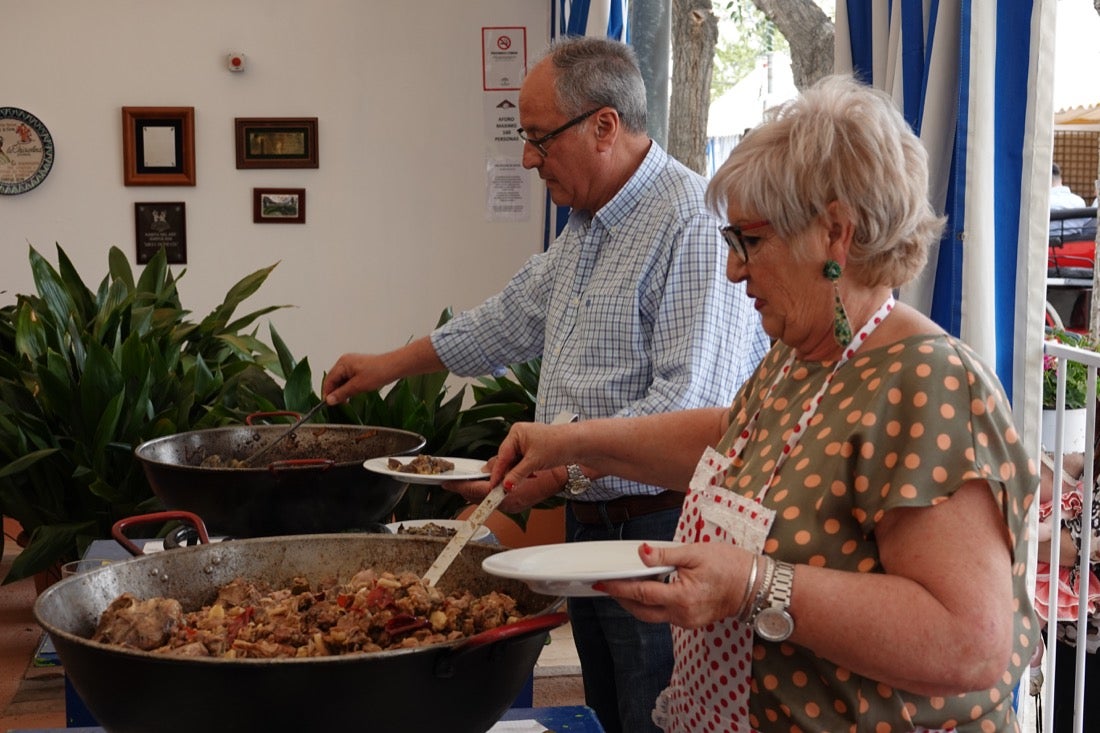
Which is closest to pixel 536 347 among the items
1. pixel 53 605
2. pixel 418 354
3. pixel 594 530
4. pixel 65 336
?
pixel 418 354

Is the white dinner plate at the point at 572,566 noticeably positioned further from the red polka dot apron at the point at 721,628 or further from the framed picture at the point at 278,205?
the framed picture at the point at 278,205

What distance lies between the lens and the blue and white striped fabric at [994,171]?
213 cm

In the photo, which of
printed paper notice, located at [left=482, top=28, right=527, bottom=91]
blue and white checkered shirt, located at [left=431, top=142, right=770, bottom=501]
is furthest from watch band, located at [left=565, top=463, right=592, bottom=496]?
printed paper notice, located at [left=482, top=28, right=527, bottom=91]

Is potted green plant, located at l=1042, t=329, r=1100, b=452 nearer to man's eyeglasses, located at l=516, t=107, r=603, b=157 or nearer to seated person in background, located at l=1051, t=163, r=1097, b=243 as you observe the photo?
man's eyeglasses, located at l=516, t=107, r=603, b=157

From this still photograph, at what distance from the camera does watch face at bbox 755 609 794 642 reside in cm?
124

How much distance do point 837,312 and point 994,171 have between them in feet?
3.16

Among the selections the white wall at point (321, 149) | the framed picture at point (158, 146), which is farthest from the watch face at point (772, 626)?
the framed picture at point (158, 146)

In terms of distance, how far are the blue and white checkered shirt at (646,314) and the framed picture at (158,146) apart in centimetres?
422

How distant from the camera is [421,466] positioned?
2.00 m

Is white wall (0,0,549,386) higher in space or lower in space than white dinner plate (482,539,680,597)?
higher

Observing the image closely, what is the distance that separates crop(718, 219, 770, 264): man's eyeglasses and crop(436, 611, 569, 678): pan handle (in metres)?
0.48

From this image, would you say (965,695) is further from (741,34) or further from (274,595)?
(741,34)

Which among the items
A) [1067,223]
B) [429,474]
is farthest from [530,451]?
[1067,223]

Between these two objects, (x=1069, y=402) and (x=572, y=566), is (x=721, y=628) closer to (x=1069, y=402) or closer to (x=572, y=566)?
(x=572, y=566)
